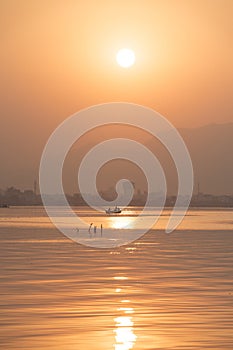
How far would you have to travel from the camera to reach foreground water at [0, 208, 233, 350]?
24.5m

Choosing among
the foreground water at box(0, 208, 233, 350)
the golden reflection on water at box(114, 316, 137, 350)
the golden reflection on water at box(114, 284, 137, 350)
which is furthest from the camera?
the foreground water at box(0, 208, 233, 350)

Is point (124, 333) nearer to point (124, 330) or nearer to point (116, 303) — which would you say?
point (124, 330)

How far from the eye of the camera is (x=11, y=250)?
65.4 metres

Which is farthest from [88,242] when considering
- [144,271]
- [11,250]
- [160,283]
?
[160,283]

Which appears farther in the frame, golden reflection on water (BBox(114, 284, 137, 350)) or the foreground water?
the foreground water

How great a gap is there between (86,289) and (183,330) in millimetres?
11136

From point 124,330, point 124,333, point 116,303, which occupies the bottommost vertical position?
point 124,333

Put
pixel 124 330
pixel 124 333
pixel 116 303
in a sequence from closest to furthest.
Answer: pixel 124 333 < pixel 124 330 < pixel 116 303

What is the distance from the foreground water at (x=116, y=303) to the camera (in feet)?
80.4

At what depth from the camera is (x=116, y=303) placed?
32.3 metres

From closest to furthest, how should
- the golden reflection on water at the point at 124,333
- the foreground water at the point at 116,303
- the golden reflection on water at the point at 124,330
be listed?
1. the golden reflection on water at the point at 124,333
2. the golden reflection on water at the point at 124,330
3. the foreground water at the point at 116,303

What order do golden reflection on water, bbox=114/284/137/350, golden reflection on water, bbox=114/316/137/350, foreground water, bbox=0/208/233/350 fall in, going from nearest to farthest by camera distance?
golden reflection on water, bbox=114/316/137/350 < golden reflection on water, bbox=114/284/137/350 < foreground water, bbox=0/208/233/350

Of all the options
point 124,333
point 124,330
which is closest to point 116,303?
point 124,330

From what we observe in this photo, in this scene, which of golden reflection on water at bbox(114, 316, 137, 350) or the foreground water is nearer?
golden reflection on water at bbox(114, 316, 137, 350)
